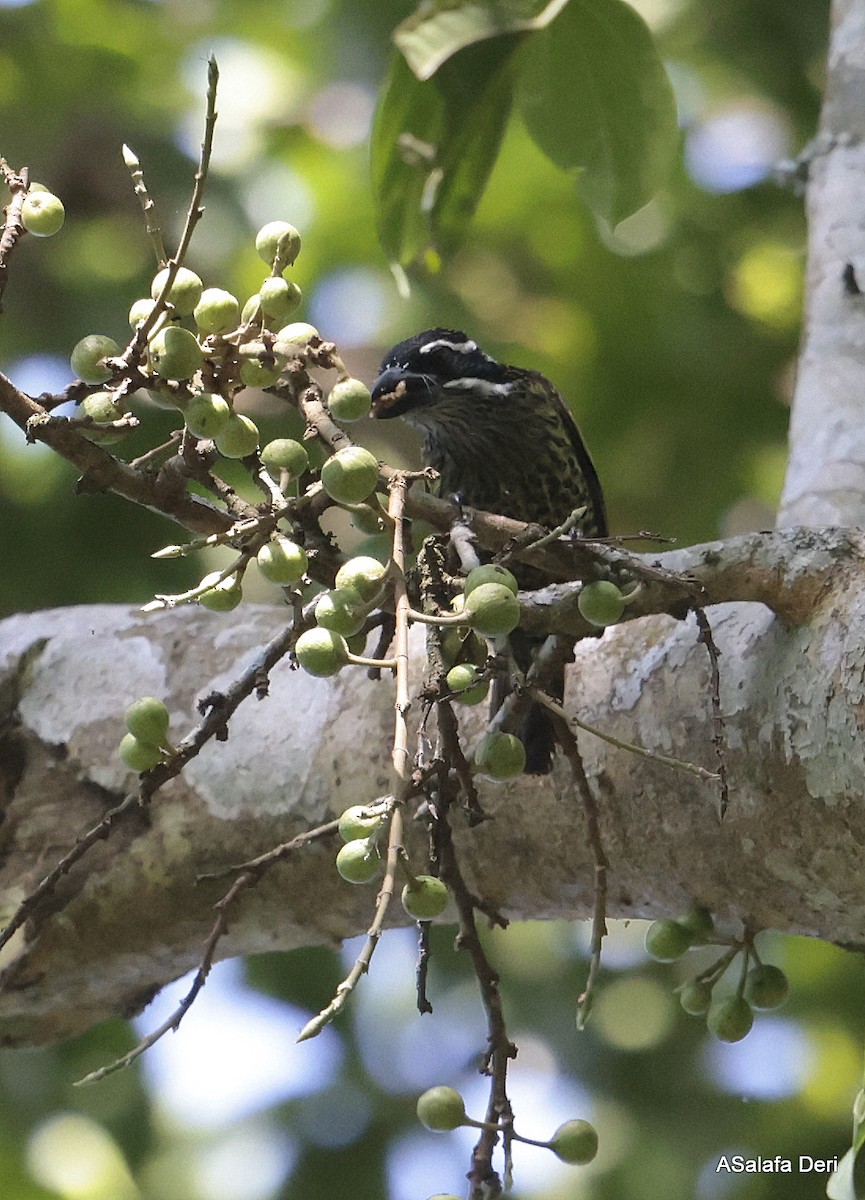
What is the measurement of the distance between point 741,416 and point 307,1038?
289cm

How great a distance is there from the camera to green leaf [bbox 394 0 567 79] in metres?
0.97

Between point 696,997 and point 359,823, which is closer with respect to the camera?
point 359,823

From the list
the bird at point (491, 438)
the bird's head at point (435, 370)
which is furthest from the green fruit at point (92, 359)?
the bird at point (491, 438)

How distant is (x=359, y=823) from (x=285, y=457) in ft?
1.00

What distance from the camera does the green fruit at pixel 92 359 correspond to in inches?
41.9

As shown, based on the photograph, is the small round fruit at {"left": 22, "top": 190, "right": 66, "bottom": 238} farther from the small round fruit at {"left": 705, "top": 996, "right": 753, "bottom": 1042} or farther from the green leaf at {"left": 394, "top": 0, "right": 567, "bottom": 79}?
the small round fruit at {"left": 705, "top": 996, "right": 753, "bottom": 1042}

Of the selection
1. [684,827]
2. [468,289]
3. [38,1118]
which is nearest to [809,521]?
[684,827]

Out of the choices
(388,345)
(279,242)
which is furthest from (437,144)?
(388,345)

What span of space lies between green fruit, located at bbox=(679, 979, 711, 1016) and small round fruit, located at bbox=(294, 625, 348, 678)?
0.65m

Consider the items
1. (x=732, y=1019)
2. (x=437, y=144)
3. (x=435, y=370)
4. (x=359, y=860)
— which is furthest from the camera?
(x=435, y=370)

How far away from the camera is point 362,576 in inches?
36.1

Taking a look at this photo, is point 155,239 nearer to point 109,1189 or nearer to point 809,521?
point 809,521

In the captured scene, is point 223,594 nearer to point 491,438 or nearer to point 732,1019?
point 732,1019

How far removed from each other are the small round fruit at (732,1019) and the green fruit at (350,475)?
68cm
